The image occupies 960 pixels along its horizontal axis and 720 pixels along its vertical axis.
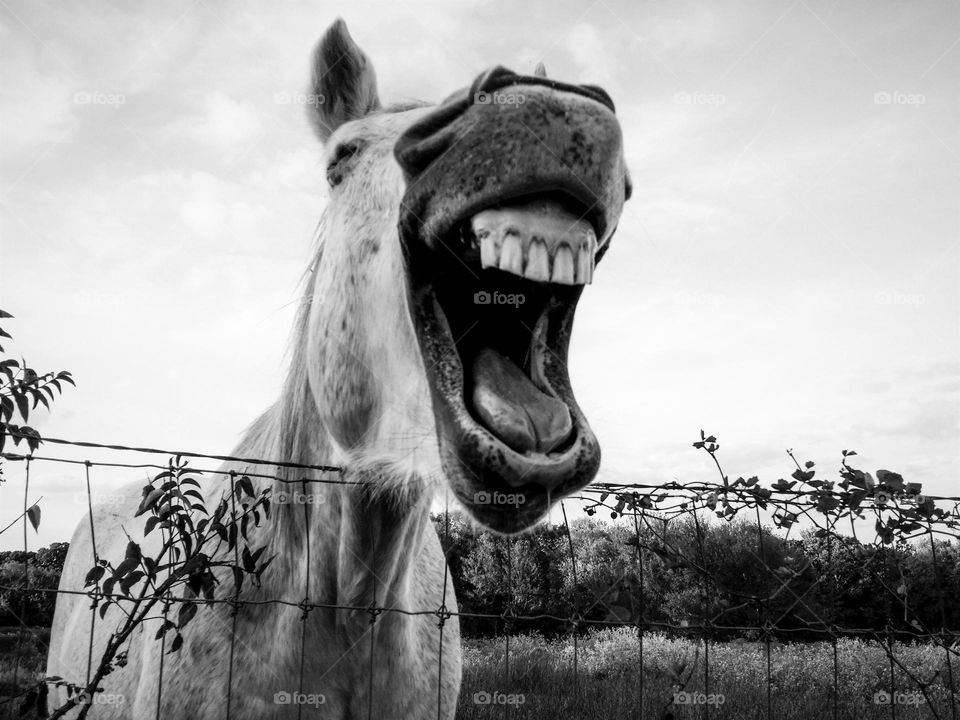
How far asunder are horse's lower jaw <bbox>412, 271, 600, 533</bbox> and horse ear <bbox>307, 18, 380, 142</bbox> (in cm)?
131

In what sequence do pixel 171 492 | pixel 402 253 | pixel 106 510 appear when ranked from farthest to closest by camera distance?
pixel 106 510 → pixel 171 492 → pixel 402 253

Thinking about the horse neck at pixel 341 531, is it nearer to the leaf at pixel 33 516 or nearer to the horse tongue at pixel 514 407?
the horse tongue at pixel 514 407

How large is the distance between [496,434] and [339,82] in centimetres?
186

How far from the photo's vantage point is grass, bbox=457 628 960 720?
573 cm

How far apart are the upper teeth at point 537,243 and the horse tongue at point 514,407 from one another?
0.34m

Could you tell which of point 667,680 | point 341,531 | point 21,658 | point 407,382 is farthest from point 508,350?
point 21,658

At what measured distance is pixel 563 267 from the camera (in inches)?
61.7

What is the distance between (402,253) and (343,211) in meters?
0.60

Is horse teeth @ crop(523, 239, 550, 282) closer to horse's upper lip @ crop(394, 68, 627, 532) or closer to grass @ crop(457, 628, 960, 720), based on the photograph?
horse's upper lip @ crop(394, 68, 627, 532)

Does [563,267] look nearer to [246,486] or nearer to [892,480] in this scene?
[246,486]

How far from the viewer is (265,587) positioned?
7.86 feet

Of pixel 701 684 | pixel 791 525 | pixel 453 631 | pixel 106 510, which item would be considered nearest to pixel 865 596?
pixel 701 684

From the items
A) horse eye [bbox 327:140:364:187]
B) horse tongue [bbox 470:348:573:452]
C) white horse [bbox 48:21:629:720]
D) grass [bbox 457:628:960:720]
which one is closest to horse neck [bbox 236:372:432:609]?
white horse [bbox 48:21:629:720]

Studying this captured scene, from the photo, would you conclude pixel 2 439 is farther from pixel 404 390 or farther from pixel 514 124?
pixel 514 124
